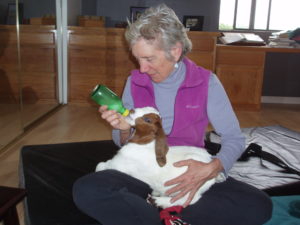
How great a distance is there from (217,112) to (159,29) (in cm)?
39

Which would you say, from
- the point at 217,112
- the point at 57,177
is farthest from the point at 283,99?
the point at 57,177

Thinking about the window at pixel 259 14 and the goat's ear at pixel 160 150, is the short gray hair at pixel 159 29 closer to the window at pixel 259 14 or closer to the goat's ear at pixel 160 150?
the goat's ear at pixel 160 150

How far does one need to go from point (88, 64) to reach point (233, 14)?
198 centimetres

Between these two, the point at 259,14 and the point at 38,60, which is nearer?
the point at 38,60

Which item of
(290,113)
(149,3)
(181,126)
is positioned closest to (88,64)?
(149,3)

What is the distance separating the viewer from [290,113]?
3947 mm

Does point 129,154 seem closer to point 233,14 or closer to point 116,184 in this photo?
point 116,184

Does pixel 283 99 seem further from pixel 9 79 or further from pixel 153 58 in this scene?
pixel 153 58

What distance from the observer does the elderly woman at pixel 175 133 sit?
46.1 inches

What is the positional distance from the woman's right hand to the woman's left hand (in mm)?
246

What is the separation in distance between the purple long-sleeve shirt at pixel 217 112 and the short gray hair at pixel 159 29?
0.15m

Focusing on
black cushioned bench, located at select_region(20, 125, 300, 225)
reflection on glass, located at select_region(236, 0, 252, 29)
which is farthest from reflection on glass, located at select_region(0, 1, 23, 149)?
reflection on glass, located at select_region(236, 0, 252, 29)

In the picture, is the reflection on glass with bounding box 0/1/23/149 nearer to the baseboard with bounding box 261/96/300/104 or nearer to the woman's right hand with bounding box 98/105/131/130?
the woman's right hand with bounding box 98/105/131/130

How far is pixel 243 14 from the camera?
4387 mm
